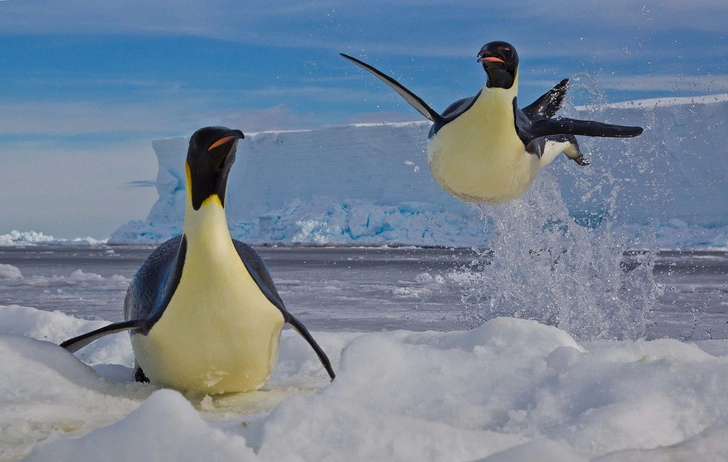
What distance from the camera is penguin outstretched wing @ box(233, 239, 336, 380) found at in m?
2.68

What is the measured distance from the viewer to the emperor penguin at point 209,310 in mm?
2520

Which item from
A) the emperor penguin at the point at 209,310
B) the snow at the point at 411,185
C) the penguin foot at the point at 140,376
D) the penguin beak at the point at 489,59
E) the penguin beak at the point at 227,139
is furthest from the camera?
the snow at the point at 411,185

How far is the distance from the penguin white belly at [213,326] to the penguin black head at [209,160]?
5.4 inches

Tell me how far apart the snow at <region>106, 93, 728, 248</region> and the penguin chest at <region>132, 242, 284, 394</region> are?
66.2ft

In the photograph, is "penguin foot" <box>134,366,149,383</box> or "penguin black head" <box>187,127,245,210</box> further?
"penguin foot" <box>134,366,149,383</box>

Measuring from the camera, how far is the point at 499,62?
151 inches

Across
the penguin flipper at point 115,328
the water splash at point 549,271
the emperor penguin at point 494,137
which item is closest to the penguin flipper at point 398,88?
the emperor penguin at point 494,137

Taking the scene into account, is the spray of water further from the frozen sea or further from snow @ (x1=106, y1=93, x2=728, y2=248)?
A: snow @ (x1=106, y1=93, x2=728, y2=248)

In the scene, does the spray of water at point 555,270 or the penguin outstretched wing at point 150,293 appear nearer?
the penguin outstretched wing at point 150,293

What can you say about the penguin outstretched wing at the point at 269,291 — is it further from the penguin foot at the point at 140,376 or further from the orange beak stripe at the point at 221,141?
the penguin foot at the point at 140,376

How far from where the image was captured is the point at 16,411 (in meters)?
2.32

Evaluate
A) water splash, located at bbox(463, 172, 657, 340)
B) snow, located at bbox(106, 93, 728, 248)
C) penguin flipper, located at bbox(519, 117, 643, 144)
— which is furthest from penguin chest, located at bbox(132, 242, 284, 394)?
snow, located at bbox(106, 93, 728, 248)

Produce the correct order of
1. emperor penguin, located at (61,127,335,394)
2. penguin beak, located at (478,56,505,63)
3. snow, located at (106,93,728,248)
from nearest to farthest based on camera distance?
emperor penguin, located at (61,127,335,394), penguin beak, located at (478,56,505,63), snow, located at (106,93,728,248)

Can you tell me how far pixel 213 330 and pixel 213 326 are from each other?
0.5 inches
